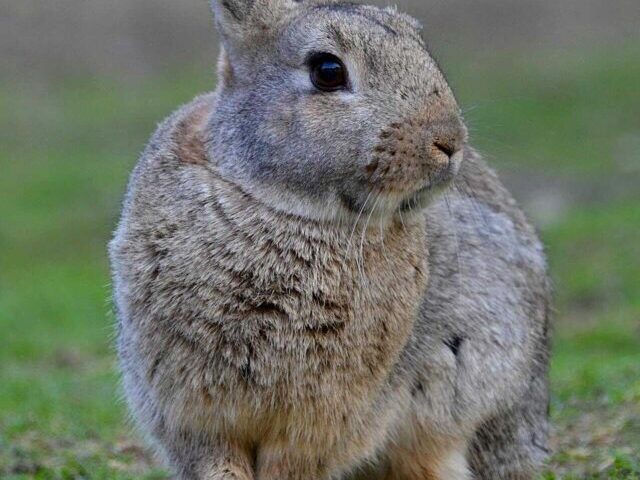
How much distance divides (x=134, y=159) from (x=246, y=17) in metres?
15.3

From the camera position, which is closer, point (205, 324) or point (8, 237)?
point (205, 324)

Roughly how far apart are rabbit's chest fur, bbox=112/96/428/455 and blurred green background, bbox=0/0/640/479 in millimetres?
1290

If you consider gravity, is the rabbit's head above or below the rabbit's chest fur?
above

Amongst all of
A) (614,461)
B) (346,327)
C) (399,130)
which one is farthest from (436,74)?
(614,461)

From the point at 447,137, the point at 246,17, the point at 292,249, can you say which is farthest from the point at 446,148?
the point at 246,17

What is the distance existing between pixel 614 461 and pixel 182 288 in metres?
2.83

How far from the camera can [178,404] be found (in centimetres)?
567

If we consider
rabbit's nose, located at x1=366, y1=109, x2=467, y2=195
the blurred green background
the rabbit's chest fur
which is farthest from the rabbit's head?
the blurred green background

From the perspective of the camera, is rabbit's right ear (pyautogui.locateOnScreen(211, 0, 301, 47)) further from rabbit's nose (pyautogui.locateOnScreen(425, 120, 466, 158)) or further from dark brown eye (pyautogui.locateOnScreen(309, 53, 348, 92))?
rabbit's nose (pyautogui.locateOnScreen(425, 120, 466, 158))

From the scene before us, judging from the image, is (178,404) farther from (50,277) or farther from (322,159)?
(50,277)

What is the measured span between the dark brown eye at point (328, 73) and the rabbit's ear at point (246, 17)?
14.7 inches

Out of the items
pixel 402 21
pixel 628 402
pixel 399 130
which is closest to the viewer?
pixel 399 130

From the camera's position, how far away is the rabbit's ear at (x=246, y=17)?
19.4 feet

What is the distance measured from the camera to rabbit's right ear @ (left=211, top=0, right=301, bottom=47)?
5902mm
